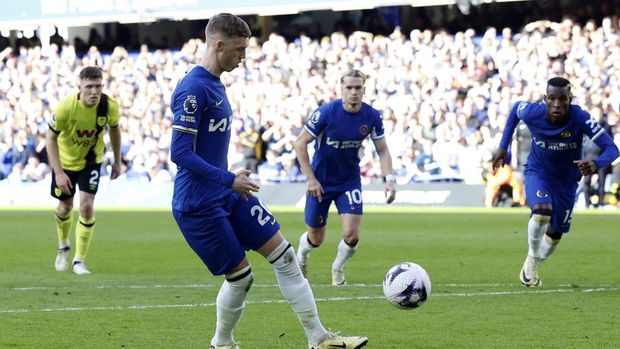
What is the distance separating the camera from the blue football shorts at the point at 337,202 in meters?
13.3

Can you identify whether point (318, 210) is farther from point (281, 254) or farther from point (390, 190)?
point (281, 254)

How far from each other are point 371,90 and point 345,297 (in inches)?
937

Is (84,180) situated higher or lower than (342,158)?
lower

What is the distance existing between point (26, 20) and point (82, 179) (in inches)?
1247

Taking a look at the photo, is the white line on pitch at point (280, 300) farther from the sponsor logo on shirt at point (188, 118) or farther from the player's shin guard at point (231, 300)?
the sponsor logo on shirt at point (188, 118)

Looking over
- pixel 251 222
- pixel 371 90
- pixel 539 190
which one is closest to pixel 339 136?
pixel 539 190

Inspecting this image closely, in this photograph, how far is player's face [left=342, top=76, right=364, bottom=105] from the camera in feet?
43.1

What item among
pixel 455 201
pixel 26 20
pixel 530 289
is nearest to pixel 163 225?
pixel 455 201

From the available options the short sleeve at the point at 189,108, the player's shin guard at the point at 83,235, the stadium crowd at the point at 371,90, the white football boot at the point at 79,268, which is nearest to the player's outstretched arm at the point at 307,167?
the player's shin guard at the point at 83,235

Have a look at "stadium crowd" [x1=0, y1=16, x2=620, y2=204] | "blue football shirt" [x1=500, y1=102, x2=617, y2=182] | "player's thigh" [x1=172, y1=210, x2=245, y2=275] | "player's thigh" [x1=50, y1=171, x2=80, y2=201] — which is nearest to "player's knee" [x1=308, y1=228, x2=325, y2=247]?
"blue football shirt" [x1=500, y1=102, x2=617, y2=182]

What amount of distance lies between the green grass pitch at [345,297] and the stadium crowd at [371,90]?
9.40 meters

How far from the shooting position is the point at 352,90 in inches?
519

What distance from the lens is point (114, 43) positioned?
1863 inches

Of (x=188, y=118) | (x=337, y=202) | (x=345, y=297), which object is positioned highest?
(x=188, y=118)
